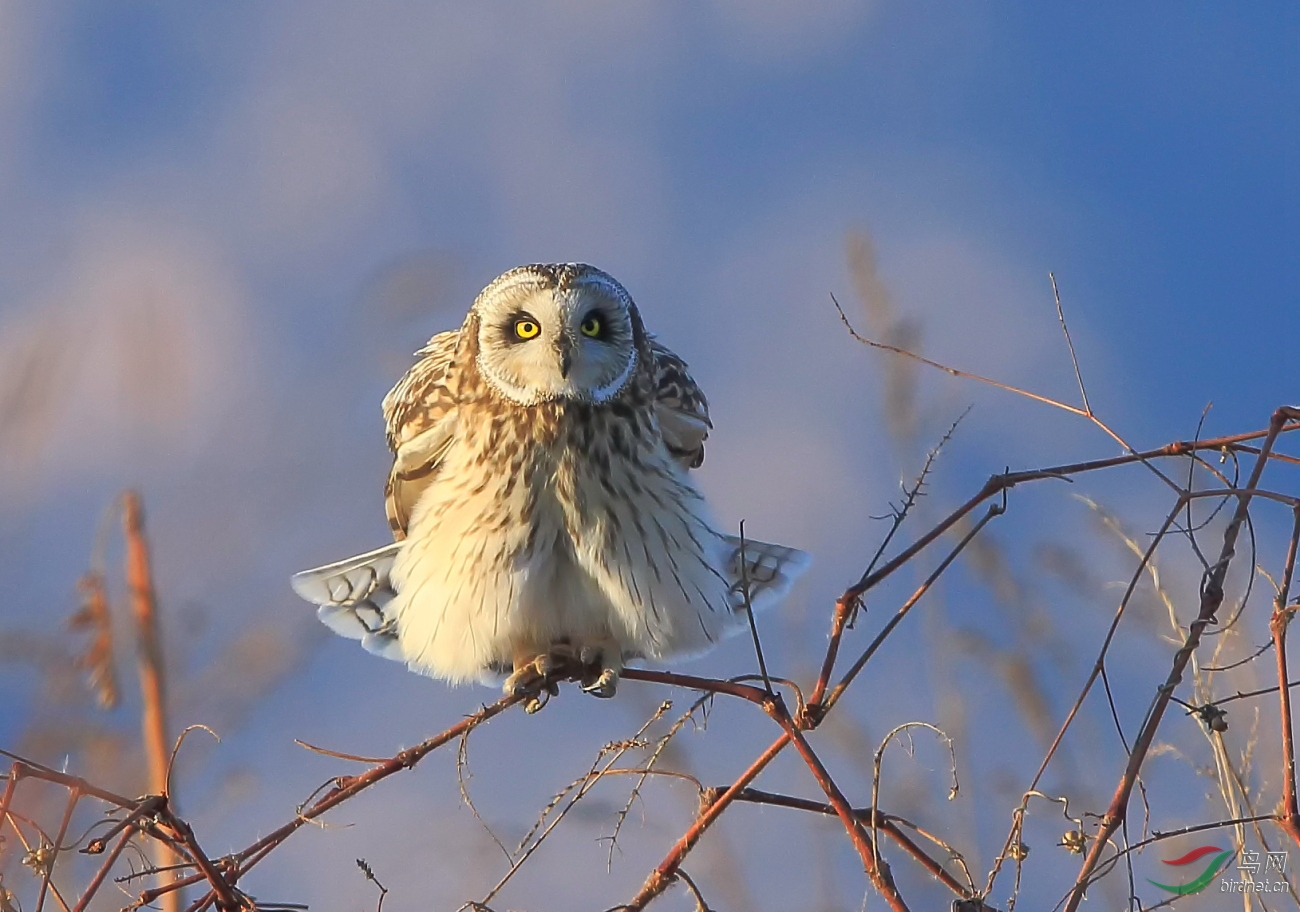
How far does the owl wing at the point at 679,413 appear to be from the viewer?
157 inches

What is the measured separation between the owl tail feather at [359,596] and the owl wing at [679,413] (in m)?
0.87

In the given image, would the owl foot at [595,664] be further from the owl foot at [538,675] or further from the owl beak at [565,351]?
the owl beak at [565,351]

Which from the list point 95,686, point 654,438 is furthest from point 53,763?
point 654,438

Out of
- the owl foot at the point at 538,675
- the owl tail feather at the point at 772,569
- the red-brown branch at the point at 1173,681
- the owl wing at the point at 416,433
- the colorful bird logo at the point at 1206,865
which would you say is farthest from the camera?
the owl tail feather at the point at 772,569

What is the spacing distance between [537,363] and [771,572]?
101 cm

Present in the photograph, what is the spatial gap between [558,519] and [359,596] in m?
0.87

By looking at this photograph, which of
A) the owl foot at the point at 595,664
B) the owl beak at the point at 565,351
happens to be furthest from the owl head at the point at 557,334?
the owl foot at the point at 595,664

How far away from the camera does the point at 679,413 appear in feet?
13.2

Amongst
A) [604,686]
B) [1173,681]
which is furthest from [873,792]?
[604,686]

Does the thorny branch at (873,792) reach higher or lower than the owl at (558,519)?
lower

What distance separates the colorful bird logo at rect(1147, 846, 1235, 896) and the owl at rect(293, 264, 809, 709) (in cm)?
156

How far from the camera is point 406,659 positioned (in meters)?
3.93

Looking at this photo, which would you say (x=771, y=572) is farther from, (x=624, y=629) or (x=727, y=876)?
(x=727, y=876)

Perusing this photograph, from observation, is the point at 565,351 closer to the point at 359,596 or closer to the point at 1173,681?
the point at 359,596
